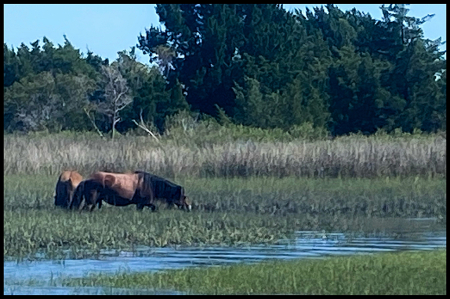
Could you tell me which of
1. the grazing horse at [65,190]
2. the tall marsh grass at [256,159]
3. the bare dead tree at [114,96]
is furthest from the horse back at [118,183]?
the bare dead tree at [114,96]

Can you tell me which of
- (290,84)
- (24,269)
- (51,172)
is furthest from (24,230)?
(290,84)

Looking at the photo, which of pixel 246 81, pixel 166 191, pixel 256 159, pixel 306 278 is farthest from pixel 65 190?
pixel 246 81

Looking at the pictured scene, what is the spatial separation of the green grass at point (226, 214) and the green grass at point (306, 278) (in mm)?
2217

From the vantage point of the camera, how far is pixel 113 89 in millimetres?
42406

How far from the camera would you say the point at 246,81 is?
132 ft

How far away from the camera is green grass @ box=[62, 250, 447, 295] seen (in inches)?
366

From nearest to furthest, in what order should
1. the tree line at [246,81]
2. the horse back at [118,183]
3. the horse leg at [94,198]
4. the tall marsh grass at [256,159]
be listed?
1. the horse leg at [94,198]
2. the horse back at [118,183]
3. the tall marsh grass at [256,159]
4. the tree line at [246,81]

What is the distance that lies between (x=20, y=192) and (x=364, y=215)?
6643 mm

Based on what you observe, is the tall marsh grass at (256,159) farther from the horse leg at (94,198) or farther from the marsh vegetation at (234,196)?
the horse leg at (94,198)

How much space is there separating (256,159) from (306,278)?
13.5 metres

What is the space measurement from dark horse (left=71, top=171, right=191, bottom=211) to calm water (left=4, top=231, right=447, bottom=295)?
12.7ft

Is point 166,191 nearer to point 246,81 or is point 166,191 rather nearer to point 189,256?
point 189,256

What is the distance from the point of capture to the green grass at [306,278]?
366 inches

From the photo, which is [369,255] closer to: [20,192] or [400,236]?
[400,236]
